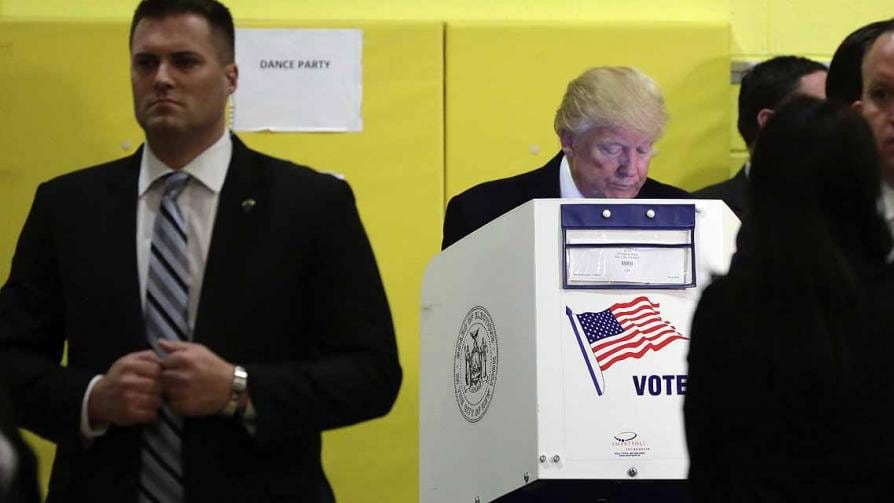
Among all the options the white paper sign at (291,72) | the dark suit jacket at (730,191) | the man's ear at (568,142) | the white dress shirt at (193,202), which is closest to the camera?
the white dress shirt at (193,202)

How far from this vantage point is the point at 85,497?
8.30 feet

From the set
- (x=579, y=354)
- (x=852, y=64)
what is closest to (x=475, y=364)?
(x=579, y=354)

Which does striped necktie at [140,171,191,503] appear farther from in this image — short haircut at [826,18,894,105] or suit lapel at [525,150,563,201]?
short haircut at [826,18,894,105]

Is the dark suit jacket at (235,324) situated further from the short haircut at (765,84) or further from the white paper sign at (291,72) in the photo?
the short haircut at (765,84)

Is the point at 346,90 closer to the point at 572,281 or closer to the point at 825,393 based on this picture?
the point at 572,281

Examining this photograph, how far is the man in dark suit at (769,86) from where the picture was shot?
14.6 feet

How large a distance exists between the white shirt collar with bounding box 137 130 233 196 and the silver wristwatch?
1.17ft

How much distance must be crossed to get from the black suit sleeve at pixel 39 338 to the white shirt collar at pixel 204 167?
0.16 meters

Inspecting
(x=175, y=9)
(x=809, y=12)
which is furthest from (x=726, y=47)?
(x=175, y=9)

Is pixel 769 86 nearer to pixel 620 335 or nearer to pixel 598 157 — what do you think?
pixel 598 157

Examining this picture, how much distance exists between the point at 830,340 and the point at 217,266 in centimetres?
105

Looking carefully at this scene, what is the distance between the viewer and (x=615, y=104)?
367 cm

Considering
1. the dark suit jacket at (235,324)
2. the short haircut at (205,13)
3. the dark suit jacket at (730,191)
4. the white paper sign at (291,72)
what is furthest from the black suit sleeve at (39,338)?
the dark suit jacket at (730,191)

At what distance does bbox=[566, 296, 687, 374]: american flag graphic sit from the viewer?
289 centimetres
